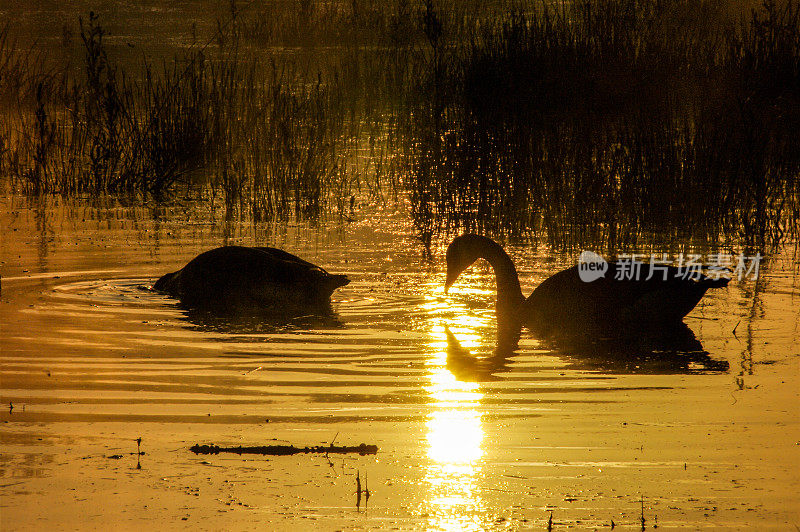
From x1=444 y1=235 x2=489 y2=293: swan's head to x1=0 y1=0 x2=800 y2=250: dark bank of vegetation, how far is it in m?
2.63

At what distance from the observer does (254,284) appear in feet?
32.3

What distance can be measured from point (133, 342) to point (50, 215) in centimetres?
608

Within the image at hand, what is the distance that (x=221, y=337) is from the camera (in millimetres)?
8609

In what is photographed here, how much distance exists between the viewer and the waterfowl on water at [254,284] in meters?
9.73

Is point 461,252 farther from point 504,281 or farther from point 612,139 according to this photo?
point 612,139

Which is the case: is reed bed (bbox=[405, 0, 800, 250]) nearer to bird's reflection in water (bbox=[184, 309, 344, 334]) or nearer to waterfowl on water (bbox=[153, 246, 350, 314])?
waterfowl on water (bbox=[153, 246, 350, 314])

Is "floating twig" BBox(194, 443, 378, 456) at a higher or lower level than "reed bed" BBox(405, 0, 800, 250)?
lower

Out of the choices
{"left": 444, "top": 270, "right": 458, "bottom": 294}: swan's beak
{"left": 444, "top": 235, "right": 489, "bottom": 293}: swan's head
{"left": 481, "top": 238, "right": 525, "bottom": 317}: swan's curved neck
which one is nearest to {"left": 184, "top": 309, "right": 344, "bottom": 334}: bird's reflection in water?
{"left": 444, "top": 270, "right": 458, "bottom": 294}: swan's beak

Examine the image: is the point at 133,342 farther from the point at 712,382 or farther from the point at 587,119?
the point at 587,119

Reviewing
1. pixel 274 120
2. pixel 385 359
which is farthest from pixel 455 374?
pixel 274 120

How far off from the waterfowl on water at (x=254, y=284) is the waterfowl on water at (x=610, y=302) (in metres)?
1.52

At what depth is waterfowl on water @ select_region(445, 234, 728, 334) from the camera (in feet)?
29.8

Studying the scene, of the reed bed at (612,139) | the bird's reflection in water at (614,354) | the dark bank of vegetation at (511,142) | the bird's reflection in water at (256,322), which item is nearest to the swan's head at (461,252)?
the bird's reflection in water at (256,322)

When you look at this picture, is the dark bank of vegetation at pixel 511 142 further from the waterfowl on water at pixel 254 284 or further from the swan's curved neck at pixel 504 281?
the waterfowl on water at pixel 254 284
